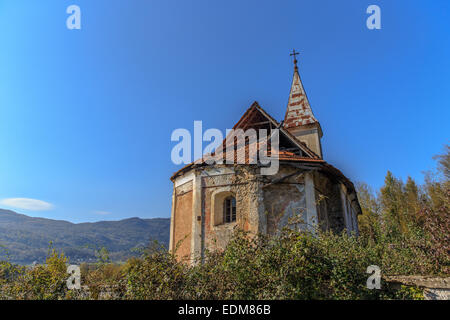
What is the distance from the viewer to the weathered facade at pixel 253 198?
10016 mm

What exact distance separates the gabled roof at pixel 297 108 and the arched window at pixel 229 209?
10.0m

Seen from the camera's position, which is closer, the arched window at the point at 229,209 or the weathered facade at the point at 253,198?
the weathered facade at the point at 253,198

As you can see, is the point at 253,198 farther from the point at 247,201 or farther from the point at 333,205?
the point at 333,205

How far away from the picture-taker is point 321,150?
741 inches

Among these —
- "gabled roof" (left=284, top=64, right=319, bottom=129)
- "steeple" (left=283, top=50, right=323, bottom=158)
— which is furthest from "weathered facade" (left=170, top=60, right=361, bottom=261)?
"gabled roof" (left=284, top=64, right=319, bottom=129)

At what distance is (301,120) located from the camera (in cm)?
1953

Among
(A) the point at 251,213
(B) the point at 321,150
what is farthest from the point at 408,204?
(A) the point at 251,213

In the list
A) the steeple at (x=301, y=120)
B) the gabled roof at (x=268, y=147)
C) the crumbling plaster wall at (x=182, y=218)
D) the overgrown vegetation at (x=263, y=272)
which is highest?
the steeple at (x=301, y=120)

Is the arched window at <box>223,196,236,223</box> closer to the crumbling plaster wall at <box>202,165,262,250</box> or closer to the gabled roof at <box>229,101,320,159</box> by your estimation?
the crumbling plaster wall at <box>202,165,262,250</box>

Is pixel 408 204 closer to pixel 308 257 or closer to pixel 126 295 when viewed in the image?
pixel 308 257

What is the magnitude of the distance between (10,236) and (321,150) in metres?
54.2

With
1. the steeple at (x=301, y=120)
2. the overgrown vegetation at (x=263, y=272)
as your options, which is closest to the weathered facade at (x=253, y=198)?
the overgrown vegetation at (x=263, y=272)

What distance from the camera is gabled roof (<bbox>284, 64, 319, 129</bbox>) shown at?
1945 centimetres

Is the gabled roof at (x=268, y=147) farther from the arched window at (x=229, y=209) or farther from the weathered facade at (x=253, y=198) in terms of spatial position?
the arched window at (x=229, y=209)
